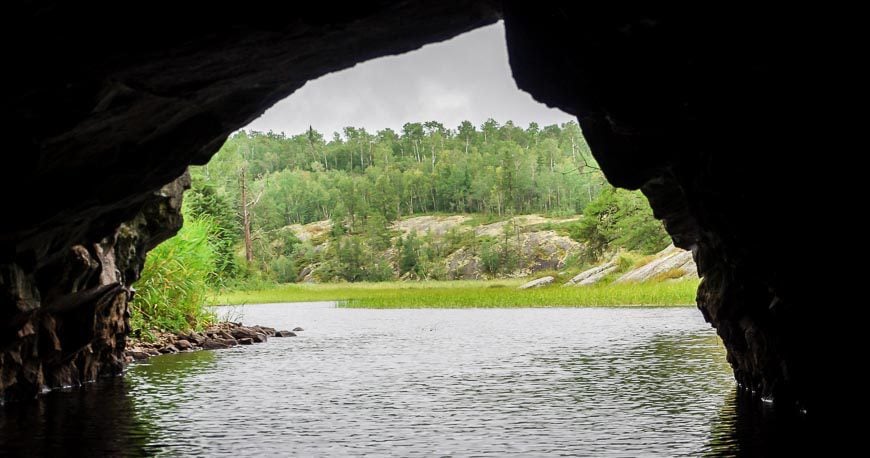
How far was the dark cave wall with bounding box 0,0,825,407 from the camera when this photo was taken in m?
11.3

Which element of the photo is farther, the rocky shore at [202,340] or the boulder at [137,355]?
the rocky shore at [202,340]

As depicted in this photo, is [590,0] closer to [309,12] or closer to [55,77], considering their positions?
[309,12]

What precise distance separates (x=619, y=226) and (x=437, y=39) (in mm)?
92649

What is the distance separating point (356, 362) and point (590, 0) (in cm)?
1998

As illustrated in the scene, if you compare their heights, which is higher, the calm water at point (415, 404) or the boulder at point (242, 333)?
the boulder at point (242, 333)

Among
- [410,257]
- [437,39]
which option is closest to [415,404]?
[437,39]

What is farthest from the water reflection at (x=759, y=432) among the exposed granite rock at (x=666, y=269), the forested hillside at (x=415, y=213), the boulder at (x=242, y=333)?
the forested hillside at (x=415, y=213)

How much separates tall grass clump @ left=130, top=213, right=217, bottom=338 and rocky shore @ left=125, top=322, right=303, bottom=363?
1.84 feet

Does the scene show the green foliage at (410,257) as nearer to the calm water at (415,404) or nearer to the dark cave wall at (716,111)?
the calm water at (415,404)

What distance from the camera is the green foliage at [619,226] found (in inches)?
3856

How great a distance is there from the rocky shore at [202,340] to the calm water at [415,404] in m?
1.00

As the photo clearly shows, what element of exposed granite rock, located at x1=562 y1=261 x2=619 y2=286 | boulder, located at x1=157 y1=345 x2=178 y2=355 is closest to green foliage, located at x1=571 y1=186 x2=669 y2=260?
exposed granite rock, located at x1=562 y1=261 x2=619 y2=286

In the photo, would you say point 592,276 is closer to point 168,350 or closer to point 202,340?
point 202,340

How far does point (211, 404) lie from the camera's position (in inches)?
816
